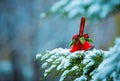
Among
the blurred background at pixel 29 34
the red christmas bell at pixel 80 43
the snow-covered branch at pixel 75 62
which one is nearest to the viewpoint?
the snow-covered branch at pixel 75 62

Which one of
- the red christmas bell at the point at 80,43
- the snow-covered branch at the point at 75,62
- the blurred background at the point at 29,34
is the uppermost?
the blurred background at the point at 29,34

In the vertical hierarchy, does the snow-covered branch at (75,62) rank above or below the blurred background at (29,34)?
below

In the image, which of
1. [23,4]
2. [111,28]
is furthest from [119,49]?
[23,4]

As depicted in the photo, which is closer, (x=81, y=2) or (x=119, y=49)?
(x=81, y=2)

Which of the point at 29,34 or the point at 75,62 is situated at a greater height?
the point at 29,34

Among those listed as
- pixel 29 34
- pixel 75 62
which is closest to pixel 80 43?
pixel 75 62

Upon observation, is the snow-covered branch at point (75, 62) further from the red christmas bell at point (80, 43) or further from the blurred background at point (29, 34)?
the blurred background at point (29, 34)

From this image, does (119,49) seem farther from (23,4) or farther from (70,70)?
(23,4)

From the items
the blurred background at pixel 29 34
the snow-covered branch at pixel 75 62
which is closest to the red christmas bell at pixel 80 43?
the snow-covered branch at pixel 75 62

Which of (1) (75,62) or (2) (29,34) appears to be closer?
(1) (75,62)

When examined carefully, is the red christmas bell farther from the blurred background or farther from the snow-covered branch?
the blurred background

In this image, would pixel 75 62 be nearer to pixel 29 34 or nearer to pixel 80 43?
pixel 80 43
